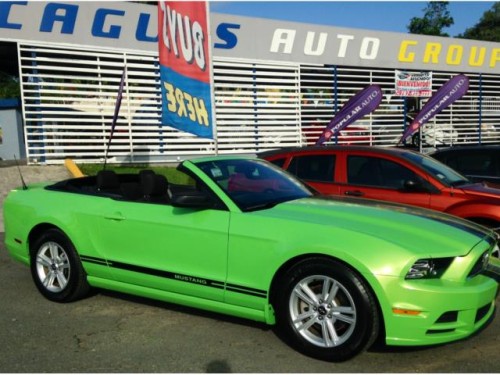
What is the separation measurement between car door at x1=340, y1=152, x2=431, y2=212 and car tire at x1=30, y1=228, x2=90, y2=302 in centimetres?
348

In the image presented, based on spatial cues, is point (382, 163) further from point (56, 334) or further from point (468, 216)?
point (56, 334)

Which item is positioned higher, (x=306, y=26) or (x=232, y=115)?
(x=306, y=26)

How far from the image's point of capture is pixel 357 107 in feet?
45.3

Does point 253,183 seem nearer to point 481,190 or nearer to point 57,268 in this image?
point 57,268

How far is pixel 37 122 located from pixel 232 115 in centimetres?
589

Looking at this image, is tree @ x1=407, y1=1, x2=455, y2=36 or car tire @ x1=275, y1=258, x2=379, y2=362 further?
tree @ x1=407, y1=1, x2=455, y2=36

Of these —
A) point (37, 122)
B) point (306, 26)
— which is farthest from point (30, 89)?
point (306, 26)

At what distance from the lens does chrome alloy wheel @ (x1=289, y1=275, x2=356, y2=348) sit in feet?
11.6

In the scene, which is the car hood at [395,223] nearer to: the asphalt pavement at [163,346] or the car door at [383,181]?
the asphalt pavement at [163,346]

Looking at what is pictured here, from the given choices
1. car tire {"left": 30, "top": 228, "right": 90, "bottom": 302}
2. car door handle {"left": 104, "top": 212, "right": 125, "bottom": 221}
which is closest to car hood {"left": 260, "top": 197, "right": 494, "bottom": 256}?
car door handle {"left": 104, "top": 212, "right": 125, "bottom": 221}

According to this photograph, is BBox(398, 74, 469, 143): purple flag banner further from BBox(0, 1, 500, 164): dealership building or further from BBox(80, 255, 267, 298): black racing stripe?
BBox(80, 255, 267, 298): black racing stripe

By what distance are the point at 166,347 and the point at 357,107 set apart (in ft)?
36.2

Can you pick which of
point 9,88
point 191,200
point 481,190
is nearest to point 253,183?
point 191,200

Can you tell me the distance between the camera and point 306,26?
17141 mm
